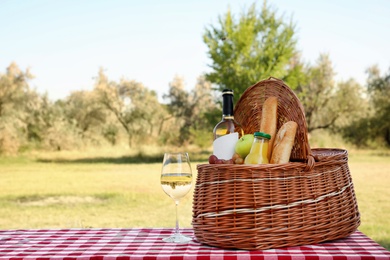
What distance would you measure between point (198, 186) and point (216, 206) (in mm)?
134

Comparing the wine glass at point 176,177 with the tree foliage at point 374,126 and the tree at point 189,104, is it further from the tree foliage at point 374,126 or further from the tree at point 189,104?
the tree foliage at point 374,126

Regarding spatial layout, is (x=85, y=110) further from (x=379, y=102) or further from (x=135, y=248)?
(x=135, y=248)

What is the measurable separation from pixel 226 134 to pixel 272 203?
41 cm

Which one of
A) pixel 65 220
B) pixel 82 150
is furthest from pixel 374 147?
pixel 65 220

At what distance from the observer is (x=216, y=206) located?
6.53ft

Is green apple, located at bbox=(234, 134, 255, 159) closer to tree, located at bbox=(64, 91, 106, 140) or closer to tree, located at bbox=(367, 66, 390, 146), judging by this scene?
tree, located at bbox=(64, 91, 106, 140)

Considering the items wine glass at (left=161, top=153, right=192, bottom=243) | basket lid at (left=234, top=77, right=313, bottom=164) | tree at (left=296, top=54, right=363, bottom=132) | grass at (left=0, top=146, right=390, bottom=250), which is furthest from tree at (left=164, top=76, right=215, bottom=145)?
wine glass at (left=161, top=153, right=192, bottom=243)

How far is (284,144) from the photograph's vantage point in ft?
6.75

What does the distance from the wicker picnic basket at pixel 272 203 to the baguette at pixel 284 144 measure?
0.06m

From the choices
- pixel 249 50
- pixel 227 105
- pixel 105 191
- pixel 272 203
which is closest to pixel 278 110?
pixel 227 105

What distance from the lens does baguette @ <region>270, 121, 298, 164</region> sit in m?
2.05

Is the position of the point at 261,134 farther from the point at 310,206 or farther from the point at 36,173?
the point at 36,173

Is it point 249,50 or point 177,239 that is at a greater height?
point 249,50

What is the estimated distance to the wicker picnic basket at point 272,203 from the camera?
1.93 metres
